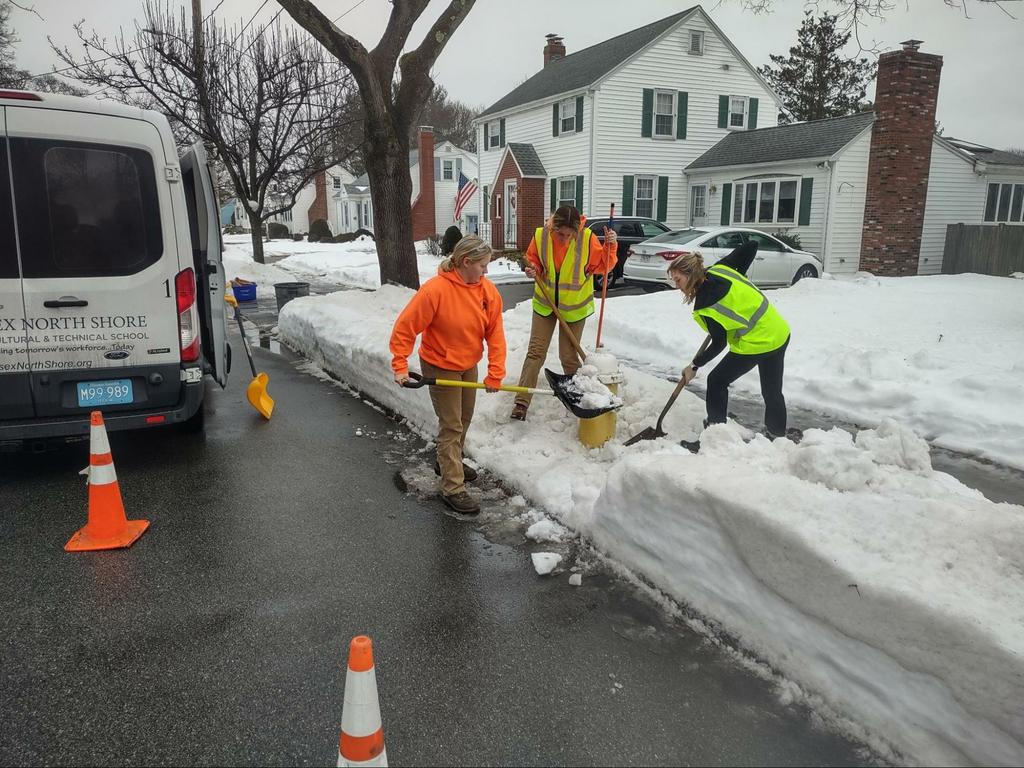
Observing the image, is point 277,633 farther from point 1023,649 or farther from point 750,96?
point 750,96

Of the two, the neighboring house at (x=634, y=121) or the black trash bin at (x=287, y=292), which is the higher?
the neighboring house at (x=634, y=121)

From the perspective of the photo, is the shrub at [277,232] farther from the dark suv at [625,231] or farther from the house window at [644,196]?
the dark suv at [625,231]

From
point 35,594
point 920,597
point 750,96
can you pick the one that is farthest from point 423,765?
point 750,96

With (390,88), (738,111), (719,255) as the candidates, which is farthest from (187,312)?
(738,111)

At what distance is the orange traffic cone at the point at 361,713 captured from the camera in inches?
79.9

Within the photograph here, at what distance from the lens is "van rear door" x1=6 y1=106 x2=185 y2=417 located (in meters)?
4.82

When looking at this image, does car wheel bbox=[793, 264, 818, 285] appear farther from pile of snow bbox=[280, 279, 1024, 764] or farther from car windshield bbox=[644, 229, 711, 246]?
pile of snow bbox=[280, 279, 1024, 764]

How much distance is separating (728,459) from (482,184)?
29270 mm

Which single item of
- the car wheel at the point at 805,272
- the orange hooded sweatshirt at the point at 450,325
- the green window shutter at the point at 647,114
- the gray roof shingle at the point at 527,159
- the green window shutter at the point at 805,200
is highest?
the green window shutter at the point at 647,114

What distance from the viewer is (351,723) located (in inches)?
80.8

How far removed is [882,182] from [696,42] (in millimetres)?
8928

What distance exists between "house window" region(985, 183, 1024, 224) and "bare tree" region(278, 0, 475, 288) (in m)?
19.6

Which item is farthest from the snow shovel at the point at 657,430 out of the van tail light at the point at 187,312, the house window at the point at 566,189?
the house window at the point at 566,189

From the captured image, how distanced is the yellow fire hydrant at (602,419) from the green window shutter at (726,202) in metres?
20.5
